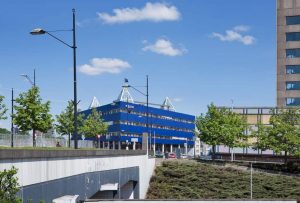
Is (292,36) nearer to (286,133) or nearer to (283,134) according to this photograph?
(283,134)

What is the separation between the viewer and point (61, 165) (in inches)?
840

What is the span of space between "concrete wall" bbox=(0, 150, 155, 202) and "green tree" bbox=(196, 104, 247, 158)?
39957 mm

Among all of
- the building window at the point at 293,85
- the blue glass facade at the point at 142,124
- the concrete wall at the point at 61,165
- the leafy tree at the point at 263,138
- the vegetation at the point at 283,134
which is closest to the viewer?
the concrete wall at the point at 61,165

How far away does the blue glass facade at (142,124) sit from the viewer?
13062 cm

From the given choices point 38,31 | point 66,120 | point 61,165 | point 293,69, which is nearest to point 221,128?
point 66,120

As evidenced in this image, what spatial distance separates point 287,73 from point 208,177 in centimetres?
4944

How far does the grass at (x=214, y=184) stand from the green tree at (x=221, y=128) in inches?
417

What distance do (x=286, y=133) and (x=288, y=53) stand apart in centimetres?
4231

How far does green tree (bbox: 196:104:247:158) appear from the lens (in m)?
78.9

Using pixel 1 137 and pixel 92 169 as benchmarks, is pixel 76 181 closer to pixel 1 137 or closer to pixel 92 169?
pixel 92 169

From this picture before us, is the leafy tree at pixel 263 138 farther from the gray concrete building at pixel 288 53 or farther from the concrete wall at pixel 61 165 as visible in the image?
the concrete wall at pixel 61 165

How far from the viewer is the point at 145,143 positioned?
57.3m

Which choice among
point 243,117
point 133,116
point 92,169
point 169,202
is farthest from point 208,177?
point 133,116

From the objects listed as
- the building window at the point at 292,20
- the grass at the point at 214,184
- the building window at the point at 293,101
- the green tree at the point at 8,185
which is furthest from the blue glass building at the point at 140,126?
the green tree at the point at 8,185
